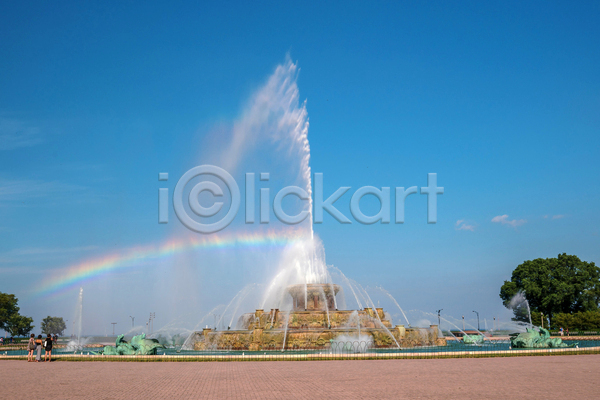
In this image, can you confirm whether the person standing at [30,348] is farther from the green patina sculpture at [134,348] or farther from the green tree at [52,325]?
the green tree at [52,325]

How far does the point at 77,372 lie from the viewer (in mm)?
20641

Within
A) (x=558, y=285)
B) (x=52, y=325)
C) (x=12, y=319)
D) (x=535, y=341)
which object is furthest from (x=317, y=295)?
(x=52, y=325)

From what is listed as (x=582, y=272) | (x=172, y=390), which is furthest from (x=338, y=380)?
(x=582, y=272)

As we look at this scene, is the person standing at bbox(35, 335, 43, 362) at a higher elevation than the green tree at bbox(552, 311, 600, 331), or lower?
higher

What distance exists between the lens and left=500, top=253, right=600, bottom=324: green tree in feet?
247

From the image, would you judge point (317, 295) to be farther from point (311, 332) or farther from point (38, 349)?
point (38, 349)

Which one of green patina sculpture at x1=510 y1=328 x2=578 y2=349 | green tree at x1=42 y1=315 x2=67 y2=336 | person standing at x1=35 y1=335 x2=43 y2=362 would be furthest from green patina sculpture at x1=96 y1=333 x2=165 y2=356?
green tree at x1=42 y1=315 x2=67 y2=336

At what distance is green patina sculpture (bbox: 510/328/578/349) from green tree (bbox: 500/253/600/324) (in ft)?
160

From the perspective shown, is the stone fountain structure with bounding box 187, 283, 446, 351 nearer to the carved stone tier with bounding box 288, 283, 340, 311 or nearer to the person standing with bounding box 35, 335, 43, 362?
the carved stone tier with bounding box 288, 283, 340, 311

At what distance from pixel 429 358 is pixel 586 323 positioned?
5040 centimetres

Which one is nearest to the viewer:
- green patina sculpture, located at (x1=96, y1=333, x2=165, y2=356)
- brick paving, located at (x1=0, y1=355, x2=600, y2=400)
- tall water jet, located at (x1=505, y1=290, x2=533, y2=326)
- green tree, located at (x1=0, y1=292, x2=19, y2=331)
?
brick paving, located at (x1=0, y1=355, x2=600, y2=400)

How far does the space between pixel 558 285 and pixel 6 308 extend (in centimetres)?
9346

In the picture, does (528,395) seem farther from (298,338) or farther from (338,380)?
(298,338)

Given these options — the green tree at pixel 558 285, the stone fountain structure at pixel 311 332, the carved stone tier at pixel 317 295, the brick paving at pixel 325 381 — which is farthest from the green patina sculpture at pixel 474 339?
the green tree at pixel 558 285
